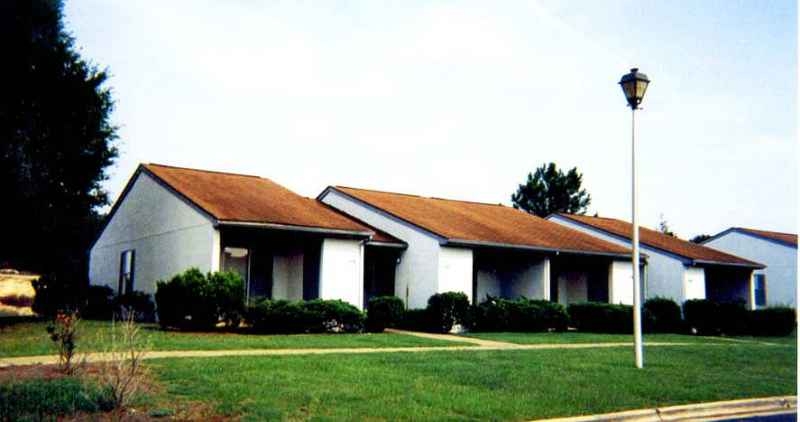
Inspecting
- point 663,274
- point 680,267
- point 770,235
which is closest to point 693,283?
point 680,267

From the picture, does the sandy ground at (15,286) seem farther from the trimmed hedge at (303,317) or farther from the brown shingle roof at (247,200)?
the trimmed hedge at (303,317)

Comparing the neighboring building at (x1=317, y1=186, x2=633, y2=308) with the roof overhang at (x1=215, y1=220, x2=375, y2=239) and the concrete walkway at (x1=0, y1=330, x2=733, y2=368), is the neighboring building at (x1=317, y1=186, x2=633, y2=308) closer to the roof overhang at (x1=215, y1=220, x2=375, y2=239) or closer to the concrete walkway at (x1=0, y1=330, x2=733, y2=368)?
the roof overhang at (x1=215, y1=220, x2=375, y2=239)

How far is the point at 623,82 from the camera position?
13.8m

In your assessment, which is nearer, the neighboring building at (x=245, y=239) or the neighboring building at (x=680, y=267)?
the neighboring building at (x=245, y=239)

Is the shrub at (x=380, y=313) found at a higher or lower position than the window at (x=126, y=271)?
lower

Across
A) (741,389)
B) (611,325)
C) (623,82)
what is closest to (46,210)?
(623,82)

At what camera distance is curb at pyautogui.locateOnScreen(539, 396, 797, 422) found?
9.00 meters

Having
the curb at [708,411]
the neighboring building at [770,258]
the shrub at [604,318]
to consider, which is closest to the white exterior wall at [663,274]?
the shrub at [604,318]

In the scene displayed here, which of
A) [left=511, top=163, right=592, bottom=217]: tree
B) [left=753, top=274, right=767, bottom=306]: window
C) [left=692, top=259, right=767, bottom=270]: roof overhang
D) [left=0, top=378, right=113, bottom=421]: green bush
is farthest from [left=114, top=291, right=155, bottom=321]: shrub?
[left=511, top=163, right=592, bottom=217]: tree

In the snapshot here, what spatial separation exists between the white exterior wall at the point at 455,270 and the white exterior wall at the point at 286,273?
182 inches

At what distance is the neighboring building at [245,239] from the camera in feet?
71.0

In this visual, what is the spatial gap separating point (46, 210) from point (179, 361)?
9523 mm

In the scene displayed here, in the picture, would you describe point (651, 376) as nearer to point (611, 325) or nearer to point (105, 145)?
point (611, 325)

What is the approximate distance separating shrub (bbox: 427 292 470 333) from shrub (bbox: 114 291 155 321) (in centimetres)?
882
